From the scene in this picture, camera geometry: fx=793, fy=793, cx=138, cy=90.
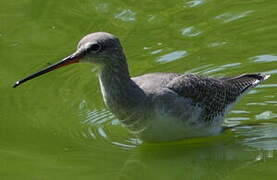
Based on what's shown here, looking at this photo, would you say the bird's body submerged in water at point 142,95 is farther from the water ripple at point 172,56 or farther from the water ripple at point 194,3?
the water ripple at point 194,3

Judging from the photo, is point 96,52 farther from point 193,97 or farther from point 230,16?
point 230,16

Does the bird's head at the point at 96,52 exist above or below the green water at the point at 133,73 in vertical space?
above

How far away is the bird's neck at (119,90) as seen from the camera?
9820 mm

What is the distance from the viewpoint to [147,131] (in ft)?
32.3

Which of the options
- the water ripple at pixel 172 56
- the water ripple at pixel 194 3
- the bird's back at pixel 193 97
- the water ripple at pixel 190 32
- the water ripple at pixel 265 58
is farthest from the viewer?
the water ripple at pixel 194 3

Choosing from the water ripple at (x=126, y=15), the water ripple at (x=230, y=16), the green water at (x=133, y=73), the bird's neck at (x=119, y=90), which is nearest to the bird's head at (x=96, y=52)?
the bird's neck at (x=119, y=90)

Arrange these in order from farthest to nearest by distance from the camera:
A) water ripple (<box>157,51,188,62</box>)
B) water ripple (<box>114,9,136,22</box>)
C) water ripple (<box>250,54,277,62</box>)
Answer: water ripple (<box>114,9,136,22</box>) < water ripple (<box>157,51,188,62</box>) < water ripple (<box>250,54,277,62</box>)

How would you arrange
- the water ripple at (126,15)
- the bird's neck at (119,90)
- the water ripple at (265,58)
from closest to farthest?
the bird's neck at (119,90)
the water ripple at (265,58)
the water ripple at (126,15)

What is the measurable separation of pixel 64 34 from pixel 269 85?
13.7 feet

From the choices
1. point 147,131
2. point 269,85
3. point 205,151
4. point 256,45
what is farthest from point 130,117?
point 256,45

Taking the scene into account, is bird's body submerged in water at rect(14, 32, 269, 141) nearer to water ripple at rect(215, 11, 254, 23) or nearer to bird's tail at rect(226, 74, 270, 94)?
bird's tail at rect(226, 74, 270, 94)

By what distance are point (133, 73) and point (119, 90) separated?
2799 mm

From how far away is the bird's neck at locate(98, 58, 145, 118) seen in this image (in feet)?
32.2

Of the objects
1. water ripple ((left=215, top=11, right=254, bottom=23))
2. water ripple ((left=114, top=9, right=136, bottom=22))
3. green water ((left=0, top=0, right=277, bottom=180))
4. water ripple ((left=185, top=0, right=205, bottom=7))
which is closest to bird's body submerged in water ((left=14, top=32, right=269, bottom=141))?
green water ((left=0, top=0, right=277, bottom=180))
